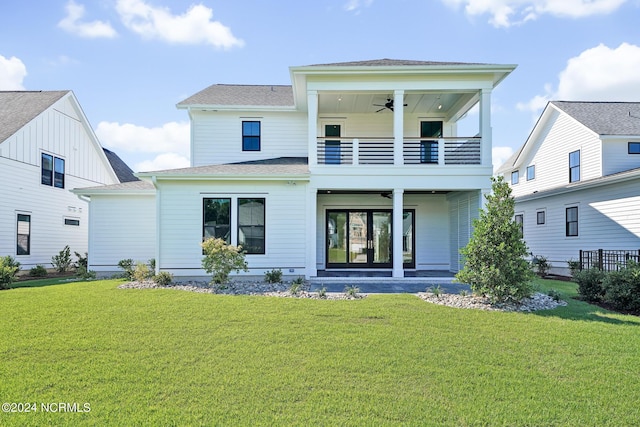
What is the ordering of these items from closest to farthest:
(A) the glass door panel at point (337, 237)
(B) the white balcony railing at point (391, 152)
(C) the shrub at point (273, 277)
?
1. (C) the shrub at point (273, 277)
2. (B) the white balcony railing at point (391, 152)
3. (A) the glass door panel at point (337, 237)

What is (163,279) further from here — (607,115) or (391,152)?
(607,115)

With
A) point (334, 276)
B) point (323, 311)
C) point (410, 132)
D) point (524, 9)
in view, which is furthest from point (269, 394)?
point (524, 9)

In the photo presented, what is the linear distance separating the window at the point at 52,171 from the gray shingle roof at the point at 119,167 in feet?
17.2

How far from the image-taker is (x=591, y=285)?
9.44 metres

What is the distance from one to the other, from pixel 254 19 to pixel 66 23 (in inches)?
268

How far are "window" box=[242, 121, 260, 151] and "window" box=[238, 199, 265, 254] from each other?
3.75 m

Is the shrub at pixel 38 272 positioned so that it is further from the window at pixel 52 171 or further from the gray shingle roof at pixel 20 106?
the gray shingle roof at pixel 20 106

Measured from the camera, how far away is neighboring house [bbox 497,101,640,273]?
46.7ft

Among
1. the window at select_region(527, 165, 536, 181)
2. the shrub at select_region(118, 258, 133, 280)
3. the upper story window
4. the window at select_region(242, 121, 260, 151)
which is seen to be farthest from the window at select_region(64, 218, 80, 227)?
the upper story window

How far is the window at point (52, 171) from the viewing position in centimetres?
1736

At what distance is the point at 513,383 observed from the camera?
15.1ft

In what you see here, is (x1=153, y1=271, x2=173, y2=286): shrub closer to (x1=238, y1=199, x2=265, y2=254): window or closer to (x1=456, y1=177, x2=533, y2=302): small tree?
(x1=238, y1=199, x2=265, y2=254): window

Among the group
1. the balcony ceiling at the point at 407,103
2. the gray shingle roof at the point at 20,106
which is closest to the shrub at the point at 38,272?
the gray shingle roof at the point at 20,106

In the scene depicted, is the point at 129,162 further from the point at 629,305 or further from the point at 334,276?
the point at 629,305
